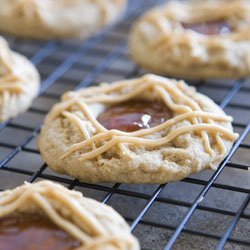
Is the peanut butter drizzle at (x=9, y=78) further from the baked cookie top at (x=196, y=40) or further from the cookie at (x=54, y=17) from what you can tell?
the baked cookie top at (x=196, y=40)

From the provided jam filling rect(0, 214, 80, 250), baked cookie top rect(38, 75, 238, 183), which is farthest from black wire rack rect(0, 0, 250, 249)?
jam filling rect(0, 214, 80, 250)

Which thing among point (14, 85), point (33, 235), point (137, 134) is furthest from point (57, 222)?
point (14, 85)

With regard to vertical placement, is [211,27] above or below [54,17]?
below

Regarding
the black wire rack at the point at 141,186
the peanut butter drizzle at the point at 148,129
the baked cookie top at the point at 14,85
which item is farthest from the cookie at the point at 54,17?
the peanut butter drizzle at the point at 148,129

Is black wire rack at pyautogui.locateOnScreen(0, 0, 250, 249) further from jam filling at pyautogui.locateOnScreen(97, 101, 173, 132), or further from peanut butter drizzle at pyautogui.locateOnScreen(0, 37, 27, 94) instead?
jam filling at pyautogui.locateOnScreen(97, 101, 173, 132)

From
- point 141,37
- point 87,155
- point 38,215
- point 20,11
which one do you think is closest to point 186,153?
point 87,155

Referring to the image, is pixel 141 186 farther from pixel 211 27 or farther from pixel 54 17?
pixel 54 17
